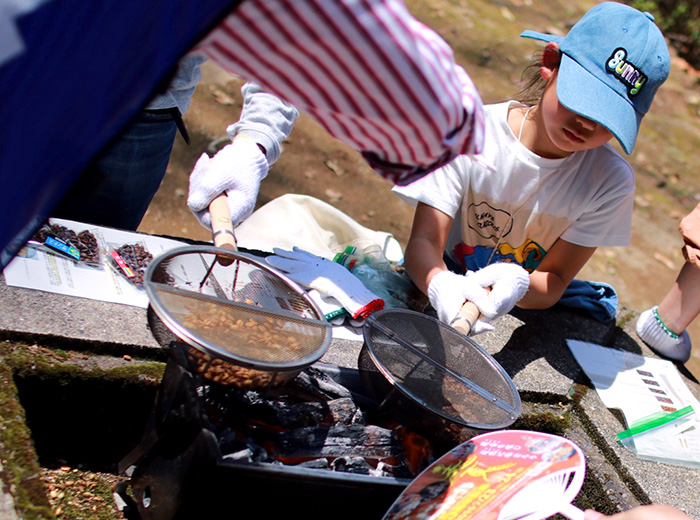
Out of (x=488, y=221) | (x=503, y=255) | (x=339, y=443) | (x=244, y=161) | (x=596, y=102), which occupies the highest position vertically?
(x=596, y=102)

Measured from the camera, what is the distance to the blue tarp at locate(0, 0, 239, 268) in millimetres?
809

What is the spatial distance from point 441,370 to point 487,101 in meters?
4.78

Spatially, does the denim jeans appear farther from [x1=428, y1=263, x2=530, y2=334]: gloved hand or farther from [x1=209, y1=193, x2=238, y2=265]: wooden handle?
[x1=428, y1=263, x2=530, y2=334]: gloved hand

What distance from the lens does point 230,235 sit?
1.98m

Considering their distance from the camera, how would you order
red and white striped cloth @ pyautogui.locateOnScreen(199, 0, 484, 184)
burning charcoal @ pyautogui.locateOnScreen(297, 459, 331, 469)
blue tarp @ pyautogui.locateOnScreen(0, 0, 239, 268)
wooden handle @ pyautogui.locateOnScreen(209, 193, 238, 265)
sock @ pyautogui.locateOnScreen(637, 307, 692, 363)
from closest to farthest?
blue tarp @ pyautogui.locateOnScreen(0, 0, 239, 268) < red and white striped cloth @ pyautogui.locateOnScreen(199, 0, 484, 184) < burning charcoal @ pyautogui.locateOnScreen(297, 459, 331, 469) < wooden handle @ pyautogui.locateOnScreen(209, 193, 238, 265) < sock @ pyautogui.locateOnScreen(637, 307, 692, 363)

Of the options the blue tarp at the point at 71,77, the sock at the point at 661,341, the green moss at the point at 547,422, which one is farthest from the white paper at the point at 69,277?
the sock at the point at 661,341

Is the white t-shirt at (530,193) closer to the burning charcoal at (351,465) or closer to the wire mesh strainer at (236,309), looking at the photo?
the wire mesh strainer at (236,309)

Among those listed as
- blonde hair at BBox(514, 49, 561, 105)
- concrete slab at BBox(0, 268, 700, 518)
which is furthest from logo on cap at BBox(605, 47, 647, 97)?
concrete slab at BBox(0, 268, 700, 518)

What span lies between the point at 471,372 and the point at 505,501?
0.48 meters

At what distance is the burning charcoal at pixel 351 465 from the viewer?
1.77 m

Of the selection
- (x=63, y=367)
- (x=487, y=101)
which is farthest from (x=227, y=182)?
(x=487, y=101)

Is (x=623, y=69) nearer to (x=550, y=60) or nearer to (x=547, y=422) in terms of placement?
(x=550, y=60)

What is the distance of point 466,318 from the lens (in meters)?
2.27

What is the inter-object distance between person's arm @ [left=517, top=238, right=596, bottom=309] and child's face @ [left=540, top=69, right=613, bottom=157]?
1.63 feet
